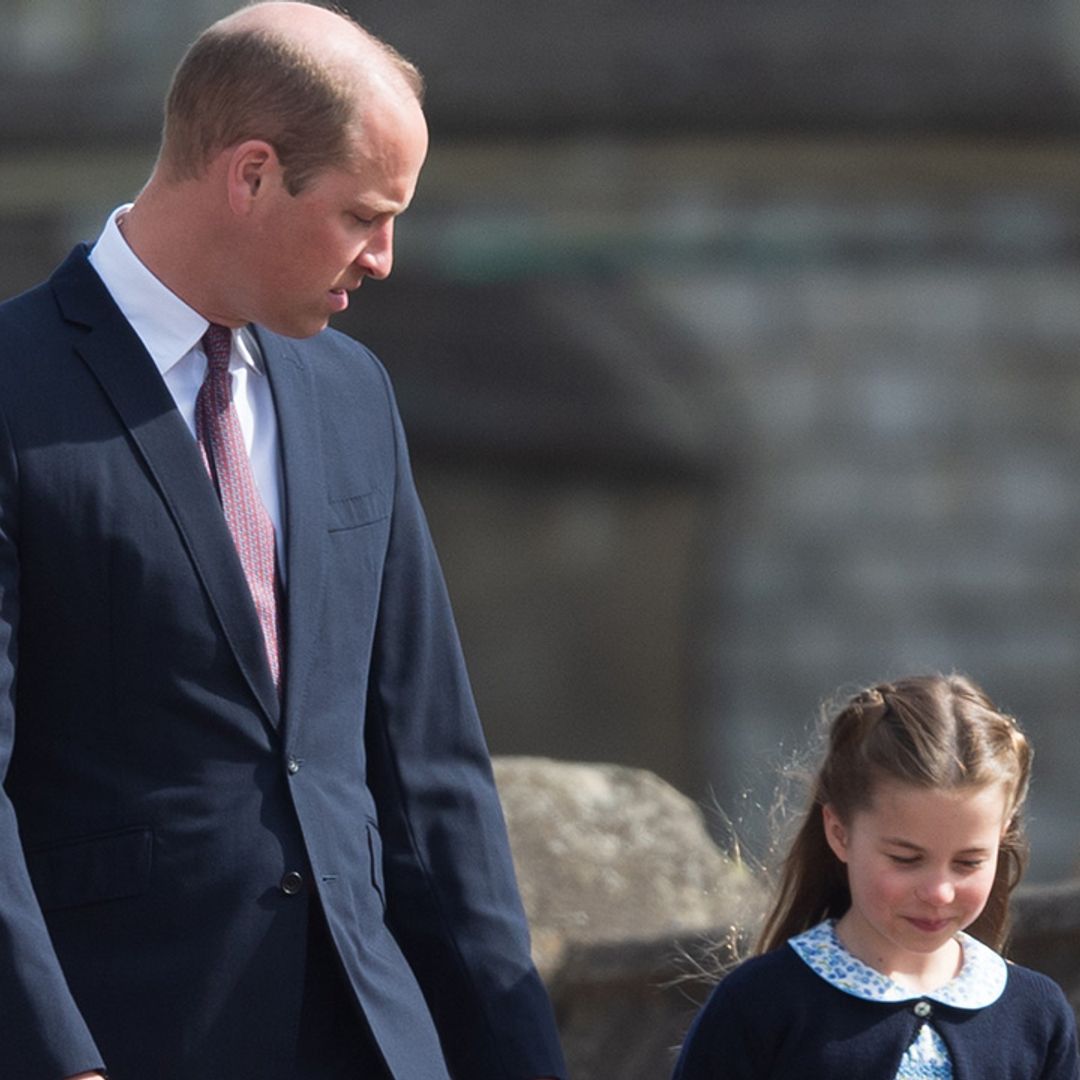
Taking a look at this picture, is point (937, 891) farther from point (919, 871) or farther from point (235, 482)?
point (235, 482)

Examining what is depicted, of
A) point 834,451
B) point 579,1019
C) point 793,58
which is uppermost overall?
point 793,58

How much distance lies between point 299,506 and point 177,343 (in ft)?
0.68

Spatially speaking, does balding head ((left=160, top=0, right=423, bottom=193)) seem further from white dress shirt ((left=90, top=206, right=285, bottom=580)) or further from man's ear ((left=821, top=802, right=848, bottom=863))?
man's ear ((left=821, top=802, right=848, bottom=863))

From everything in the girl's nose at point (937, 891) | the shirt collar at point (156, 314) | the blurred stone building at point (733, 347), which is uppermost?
the shirt collar at point (156, 314)

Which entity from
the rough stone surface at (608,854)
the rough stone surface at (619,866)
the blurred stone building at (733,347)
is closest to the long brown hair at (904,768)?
the rough stone surface at (619,866)

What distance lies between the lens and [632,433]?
431 inches

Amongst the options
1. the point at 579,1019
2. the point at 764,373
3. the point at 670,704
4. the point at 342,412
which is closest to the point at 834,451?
the point at 764,373

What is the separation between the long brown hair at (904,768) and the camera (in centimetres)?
286

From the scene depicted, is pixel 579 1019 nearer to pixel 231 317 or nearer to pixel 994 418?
pixel 231 317

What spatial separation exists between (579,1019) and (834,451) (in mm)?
7324

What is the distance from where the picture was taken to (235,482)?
2.79 meters

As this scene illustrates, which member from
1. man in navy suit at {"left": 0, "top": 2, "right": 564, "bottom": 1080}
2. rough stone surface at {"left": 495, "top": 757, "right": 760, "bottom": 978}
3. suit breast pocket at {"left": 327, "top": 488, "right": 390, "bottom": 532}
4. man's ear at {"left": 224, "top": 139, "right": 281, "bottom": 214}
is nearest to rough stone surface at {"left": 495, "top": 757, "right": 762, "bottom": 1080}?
rough stone surface at {"left": 495, "top": 757, "right": 760, "bottom": 978}

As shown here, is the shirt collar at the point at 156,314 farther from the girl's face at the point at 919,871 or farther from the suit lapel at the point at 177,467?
the girl's face at the point at 919,871

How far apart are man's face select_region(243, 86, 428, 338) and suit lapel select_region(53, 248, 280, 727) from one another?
Answer: 0.43 feet
